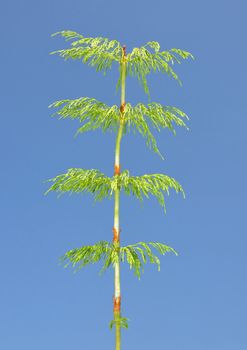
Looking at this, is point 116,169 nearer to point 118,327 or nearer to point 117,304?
point 117,304

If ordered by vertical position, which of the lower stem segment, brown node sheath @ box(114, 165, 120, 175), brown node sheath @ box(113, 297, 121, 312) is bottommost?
the lower stem segment

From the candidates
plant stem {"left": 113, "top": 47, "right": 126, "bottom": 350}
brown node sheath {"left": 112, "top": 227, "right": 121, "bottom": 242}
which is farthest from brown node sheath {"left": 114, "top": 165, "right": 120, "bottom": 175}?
brown node sheath {"left": 112, "top": 227, "right": 121, "bottom": 242}

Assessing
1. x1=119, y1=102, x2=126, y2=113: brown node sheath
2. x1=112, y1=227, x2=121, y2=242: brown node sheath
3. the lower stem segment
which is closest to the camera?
the lower stem segment

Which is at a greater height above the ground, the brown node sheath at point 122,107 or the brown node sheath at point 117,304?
the brown node sheath at point 122,107

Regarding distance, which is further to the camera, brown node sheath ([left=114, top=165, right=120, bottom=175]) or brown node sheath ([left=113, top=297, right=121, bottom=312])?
brown node sheath ([left=114, top=165, right=120, bottom=175])

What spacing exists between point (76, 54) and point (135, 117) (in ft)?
6.63

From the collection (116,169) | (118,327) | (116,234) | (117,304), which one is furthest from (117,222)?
(118,327)

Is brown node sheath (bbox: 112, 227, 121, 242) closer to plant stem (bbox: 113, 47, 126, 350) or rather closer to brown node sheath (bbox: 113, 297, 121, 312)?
plant stem (bbox: 113, 47, 126, 350)

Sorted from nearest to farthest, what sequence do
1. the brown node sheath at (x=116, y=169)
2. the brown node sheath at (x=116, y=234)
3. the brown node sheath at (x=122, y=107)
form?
1. the brown node sheath at (x=116, y=234)
2. the brown node sheath at (x=116, y=169)
3. the brown node sheath at (x=122, y=107)

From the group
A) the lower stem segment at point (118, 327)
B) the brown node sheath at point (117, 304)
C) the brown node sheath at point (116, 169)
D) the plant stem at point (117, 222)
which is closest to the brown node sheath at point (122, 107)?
the plant stem at point (117, 222)

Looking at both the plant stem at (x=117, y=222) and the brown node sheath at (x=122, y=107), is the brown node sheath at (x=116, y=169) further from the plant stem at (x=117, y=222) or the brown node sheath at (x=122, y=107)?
the brown node sheath at (x=122, y=107)

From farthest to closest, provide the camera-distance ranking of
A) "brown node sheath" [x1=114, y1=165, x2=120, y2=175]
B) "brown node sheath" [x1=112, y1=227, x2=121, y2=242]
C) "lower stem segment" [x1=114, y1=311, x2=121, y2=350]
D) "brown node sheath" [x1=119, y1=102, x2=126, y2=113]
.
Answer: "brown node sheath" [x1=119, y1=102, x2=126, y2=113]
"brown node sheath" [x1=114, y1=165, x2=120, y2=175]
"brown node sheath" [x1=112, y1=227, x2=121, y2=242]
"lower stem segment" [x1=114, y1=311, x2=121, y2=350]

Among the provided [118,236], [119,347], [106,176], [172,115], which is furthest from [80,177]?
[119,347]

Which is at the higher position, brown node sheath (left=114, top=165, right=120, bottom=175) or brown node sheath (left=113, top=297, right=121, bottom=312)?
brown node sheath (left=114, top=165, right=120, bottom=175)
